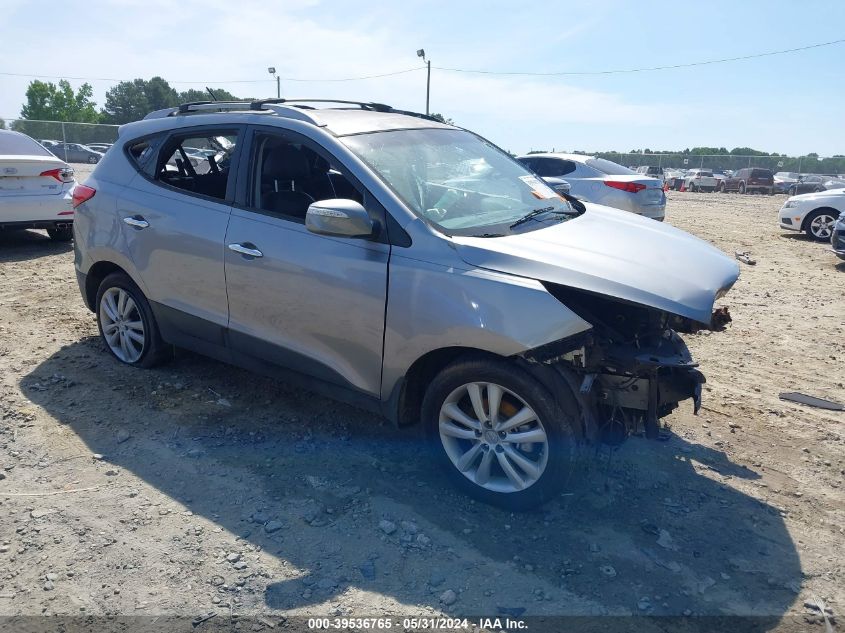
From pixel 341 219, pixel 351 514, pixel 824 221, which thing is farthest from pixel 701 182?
pixel 351 514

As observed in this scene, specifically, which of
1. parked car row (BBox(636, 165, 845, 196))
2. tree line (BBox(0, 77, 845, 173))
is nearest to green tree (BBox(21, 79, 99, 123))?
tree line (BBox(0, 77, 845, 173))

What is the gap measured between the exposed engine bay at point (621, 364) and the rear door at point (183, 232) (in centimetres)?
212

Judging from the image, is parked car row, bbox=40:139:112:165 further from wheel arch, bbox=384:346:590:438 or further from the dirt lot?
wheel arch, bbox=384:346:590:438

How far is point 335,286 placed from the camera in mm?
3535

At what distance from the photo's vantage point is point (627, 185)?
36.6ft

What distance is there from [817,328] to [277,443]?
212 inches

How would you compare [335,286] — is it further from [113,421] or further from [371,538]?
[113,421]

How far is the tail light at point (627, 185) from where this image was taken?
11.1 metres

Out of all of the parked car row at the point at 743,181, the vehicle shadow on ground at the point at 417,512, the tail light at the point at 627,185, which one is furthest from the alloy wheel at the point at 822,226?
the parked car row at the point at 743,181

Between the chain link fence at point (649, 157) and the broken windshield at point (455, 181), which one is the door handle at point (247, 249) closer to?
the broken windshield at point (455, 181)

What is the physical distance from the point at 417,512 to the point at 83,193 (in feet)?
11.2

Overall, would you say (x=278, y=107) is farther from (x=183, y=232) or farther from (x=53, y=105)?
(x=53, y=105)

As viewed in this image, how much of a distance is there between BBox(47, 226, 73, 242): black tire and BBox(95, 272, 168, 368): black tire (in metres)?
5.14

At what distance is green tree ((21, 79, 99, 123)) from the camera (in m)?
72.6
